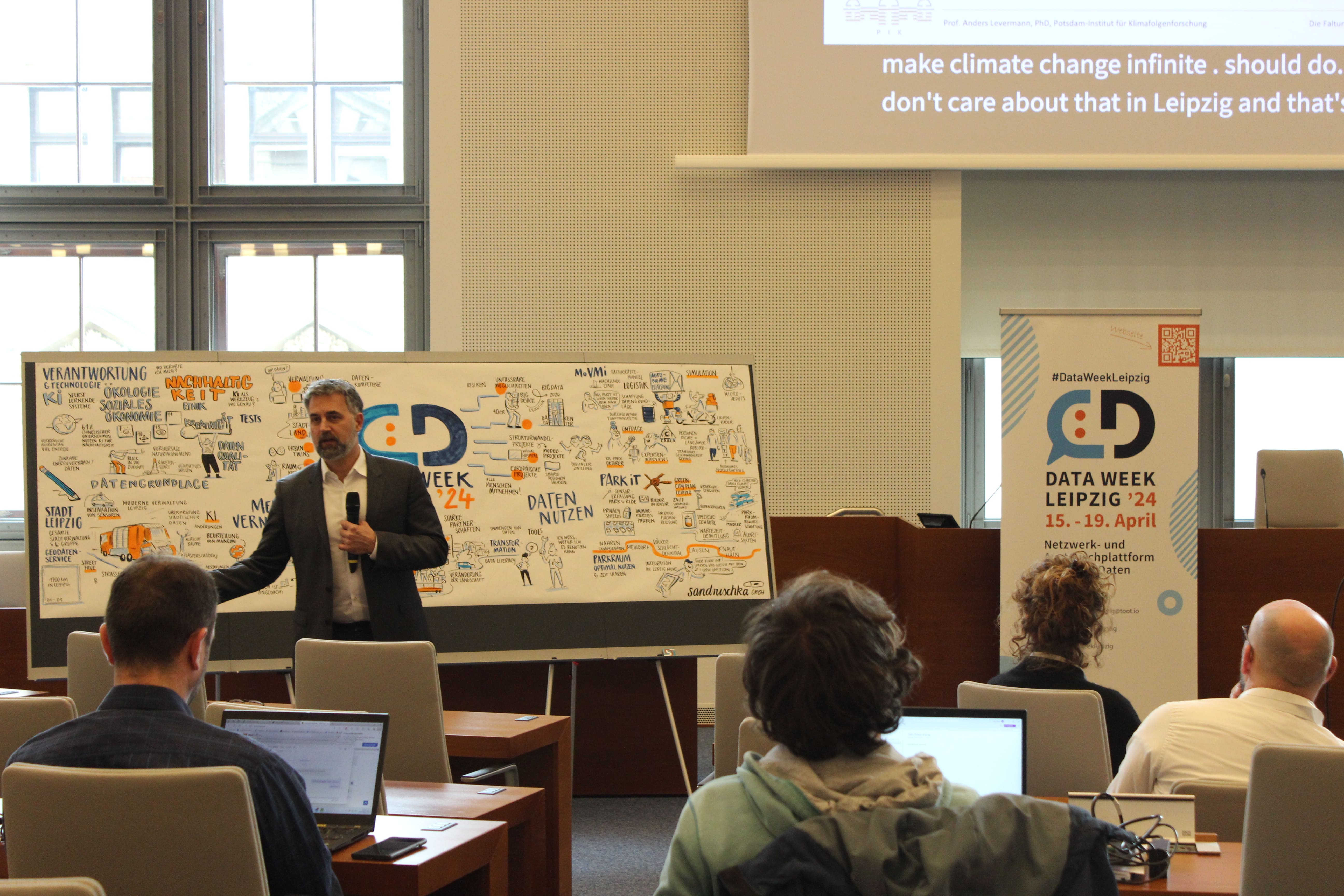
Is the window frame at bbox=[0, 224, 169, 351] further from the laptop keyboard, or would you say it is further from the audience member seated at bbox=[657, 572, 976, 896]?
the audience member seated at bbox=[657, 572, 976, 896]

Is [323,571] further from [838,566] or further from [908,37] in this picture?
[908,37]

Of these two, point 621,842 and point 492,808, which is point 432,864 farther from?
point 621,842

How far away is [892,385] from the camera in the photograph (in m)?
6.58

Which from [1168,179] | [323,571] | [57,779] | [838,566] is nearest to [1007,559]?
[838,566]

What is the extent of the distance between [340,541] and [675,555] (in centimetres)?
167

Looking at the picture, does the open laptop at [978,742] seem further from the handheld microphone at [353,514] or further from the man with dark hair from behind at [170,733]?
the handheld microphone at [353,514]

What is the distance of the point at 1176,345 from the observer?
491 centimetres

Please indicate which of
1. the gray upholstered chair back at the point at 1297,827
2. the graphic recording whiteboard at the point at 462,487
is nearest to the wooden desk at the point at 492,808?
the gray upholstered chair back at the point at 1297,827

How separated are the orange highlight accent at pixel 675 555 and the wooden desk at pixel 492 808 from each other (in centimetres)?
173

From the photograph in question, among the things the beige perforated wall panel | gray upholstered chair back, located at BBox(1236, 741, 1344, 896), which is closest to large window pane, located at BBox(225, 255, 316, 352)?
the beige perforated wall panel

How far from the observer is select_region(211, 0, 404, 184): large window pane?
693cm

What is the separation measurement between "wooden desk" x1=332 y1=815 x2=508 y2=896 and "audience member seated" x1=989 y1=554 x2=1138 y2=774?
4.31 ft

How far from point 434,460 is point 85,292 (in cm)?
375

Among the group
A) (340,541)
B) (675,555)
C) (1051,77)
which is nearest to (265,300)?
(675,555)
